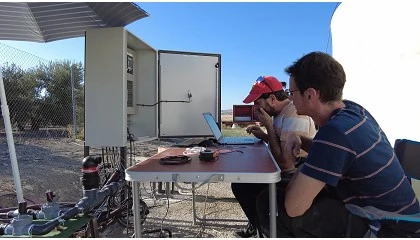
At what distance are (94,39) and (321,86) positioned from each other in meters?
1.75

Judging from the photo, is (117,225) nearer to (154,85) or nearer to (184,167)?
(154,85)

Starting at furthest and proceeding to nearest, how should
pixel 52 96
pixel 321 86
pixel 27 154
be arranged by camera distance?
pixel 52 96
pixel 27 154
pixel 321 86

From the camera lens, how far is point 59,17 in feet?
8.70

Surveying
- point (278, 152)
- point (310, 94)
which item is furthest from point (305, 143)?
point (310, 94)

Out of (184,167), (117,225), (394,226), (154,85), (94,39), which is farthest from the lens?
(154,85)

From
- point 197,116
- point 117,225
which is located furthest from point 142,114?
point 117,225

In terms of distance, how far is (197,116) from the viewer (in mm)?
3158

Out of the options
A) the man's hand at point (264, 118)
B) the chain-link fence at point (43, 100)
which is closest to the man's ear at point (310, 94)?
the man's hand at point (264, 118)

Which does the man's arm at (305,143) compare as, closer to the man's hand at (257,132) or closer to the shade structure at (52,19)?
the man's hand at (257,132)

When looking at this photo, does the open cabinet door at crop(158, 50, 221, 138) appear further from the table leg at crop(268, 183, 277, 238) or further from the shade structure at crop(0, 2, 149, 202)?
the table leg at crop(268, 183, 277, 238)

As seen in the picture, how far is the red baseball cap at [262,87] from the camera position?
7.09 feet

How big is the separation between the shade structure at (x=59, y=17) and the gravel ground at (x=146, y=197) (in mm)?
1362

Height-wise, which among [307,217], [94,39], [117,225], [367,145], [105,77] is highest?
[94,39]

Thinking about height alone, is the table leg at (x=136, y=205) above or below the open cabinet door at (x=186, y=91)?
below
